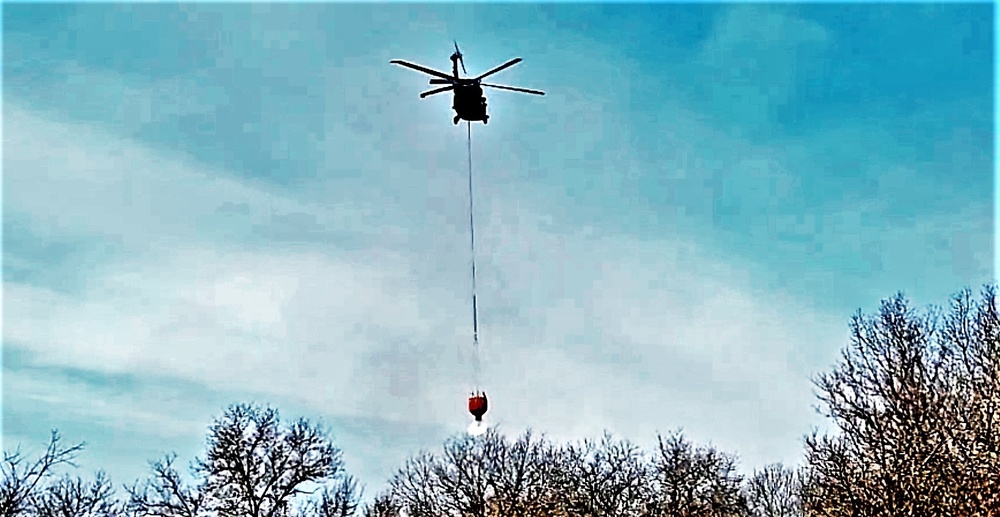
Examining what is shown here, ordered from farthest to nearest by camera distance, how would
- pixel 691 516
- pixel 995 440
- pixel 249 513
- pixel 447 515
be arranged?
pixel 691 516, pixel 447 515, pixel 249 513, pixel 995 440

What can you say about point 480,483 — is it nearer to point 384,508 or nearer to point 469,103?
point 384,508

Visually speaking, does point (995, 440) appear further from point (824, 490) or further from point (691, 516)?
point (691, 516)

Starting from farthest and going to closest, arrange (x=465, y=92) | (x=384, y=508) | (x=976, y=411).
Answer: (x=384, y=508), (x=976, y=411), (x=465, y=92)

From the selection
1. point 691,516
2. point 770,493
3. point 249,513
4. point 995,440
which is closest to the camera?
point 995,440

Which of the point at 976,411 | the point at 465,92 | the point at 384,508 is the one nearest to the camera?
the point at 465,92

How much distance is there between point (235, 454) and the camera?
102 ft

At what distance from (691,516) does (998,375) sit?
1976 cm

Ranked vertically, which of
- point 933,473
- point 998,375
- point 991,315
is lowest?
point 933,473

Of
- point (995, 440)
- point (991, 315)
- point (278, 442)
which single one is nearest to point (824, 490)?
point (995, 440)

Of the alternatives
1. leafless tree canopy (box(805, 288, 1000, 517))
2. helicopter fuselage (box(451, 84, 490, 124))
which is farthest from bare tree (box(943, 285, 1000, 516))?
helicopter fuselage (box(451, 84, 490, 124))

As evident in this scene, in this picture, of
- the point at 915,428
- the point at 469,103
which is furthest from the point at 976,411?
the point at 469,103

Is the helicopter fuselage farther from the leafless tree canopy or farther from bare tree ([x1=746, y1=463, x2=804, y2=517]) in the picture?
bare tree ([x1=746, y1=463, x2=804, y2=517])

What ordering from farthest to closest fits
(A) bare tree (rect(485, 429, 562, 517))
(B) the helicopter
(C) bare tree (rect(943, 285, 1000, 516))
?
(A) bare tree (rect(485, 429, 562, 517)), (C) bare tree (rect(943, 285, 1000, 516)), (B) the helicopter

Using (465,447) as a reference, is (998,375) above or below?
below
